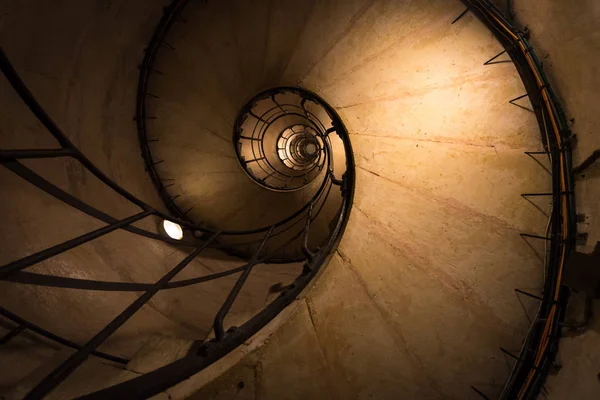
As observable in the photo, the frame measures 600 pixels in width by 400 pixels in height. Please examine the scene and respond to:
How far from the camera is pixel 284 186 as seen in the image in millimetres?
7230

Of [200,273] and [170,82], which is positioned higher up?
[170,82]

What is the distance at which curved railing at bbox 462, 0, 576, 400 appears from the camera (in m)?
2.40

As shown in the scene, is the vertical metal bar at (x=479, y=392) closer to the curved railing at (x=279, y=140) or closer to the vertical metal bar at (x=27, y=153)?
the vertical metal bar at (x=27, y=153)

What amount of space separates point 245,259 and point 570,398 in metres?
4.93

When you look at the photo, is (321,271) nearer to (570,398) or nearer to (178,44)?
(570,398)

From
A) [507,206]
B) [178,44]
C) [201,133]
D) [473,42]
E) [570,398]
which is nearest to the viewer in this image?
[570,398]

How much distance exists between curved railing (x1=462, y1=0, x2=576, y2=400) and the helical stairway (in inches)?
0.5

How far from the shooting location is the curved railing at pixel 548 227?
240 centimetres

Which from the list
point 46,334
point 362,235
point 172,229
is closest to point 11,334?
point 46,334

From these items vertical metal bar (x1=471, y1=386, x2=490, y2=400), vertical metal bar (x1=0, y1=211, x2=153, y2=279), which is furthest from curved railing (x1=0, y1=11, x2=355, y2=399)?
vertical metal bar (x1=471, y1=386, x2=490, y2=400)

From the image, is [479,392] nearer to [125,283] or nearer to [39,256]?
[125,283]

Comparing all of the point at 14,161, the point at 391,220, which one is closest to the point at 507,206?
the point at 391,220

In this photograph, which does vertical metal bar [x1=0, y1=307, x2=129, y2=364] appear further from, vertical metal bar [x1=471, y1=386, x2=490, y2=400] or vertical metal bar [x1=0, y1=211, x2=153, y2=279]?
vertical metal bar [x1=471, y1=386, x2=490, y2=400]

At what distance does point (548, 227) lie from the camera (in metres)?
2.68
